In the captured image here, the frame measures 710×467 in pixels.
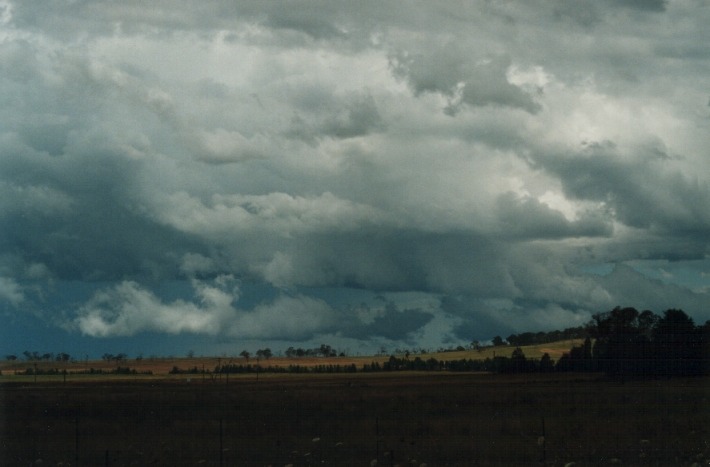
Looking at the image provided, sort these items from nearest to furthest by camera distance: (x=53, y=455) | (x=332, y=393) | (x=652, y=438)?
(x=53, y=455) < (x=652, y=438) < (x=332, y=393)

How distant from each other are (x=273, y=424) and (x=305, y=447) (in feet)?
41.7

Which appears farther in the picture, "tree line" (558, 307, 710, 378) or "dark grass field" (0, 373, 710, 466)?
"tree line" (558, 307, 710, 378)

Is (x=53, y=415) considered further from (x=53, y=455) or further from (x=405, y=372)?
(x=405, y=372)

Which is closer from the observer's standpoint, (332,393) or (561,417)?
(561,417)

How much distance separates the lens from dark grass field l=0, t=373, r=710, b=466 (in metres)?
34.9

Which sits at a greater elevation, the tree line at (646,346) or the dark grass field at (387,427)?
the tree line at (646,346)

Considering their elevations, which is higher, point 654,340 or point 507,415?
point 654,340

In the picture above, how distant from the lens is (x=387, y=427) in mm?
48500

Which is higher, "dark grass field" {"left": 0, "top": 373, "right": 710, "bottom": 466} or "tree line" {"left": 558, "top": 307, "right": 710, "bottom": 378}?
"tree line" {"left": 558, "top": 307, "right": 710, "bottom": 378}

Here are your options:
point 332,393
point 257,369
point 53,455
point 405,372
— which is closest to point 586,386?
point 332,393

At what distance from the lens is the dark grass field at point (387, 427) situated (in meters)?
34.9

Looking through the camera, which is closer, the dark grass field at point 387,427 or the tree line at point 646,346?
the dark grass field at point 387,427

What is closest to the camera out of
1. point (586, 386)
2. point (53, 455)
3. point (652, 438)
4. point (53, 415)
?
point (53, 455)

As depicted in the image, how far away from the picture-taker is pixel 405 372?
126 m
